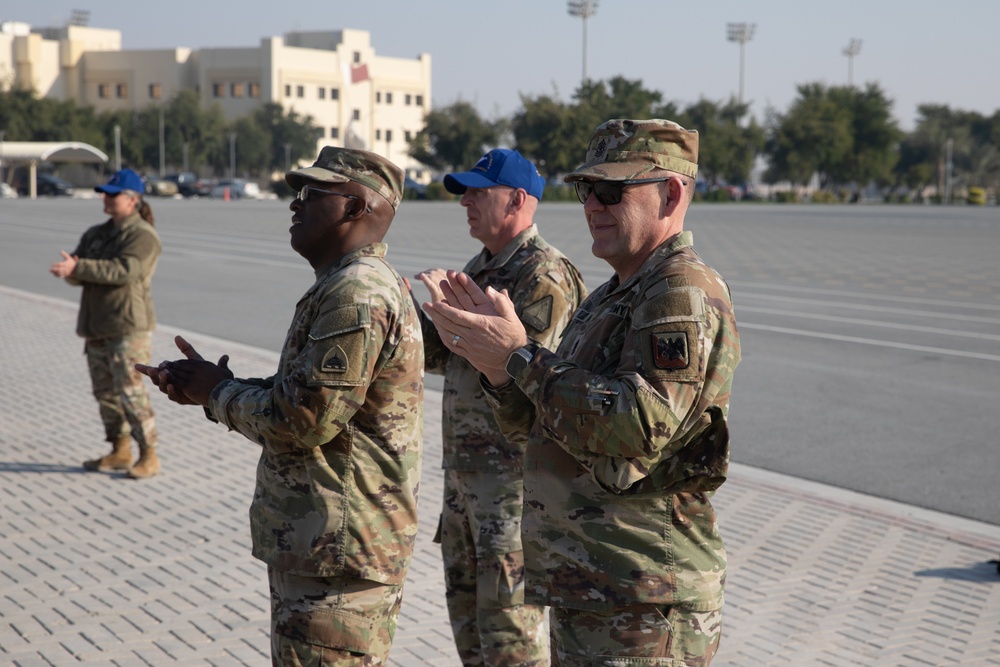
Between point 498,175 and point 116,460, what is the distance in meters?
4.53

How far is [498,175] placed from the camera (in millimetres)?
4508

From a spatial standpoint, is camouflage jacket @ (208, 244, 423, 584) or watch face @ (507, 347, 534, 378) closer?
watch face @ (507, 347, 534, 378)

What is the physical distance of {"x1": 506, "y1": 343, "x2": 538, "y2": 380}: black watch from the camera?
2.67m

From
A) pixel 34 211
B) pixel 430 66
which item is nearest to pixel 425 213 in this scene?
pixel 34 211

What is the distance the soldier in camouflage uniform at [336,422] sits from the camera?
10.3ft

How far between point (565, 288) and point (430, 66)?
413 ft

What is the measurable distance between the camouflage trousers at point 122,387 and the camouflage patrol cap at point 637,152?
5.40 m

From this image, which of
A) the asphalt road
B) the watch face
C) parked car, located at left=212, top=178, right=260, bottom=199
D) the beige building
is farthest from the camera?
the beige building

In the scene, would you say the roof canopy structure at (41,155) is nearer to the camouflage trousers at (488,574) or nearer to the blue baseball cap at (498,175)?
the blue baseball cap at (498,175)

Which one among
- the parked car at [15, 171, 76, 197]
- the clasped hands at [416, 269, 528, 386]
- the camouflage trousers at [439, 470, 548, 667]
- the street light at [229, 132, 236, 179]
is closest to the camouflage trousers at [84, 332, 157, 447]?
the camouflage trousers at [439, 470, 548, 667]

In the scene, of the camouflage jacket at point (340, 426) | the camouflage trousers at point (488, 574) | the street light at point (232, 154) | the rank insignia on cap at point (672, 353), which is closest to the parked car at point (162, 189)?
the street light at point (232, 154)

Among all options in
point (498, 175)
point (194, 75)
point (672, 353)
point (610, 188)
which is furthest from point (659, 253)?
point (194, 75)

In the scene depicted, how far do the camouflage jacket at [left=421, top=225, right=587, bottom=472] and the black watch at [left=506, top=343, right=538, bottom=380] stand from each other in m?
1.61

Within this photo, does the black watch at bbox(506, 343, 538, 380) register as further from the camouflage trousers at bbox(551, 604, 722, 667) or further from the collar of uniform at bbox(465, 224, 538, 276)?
the collar of uniform at bbox(465, 224, 538, 276)
